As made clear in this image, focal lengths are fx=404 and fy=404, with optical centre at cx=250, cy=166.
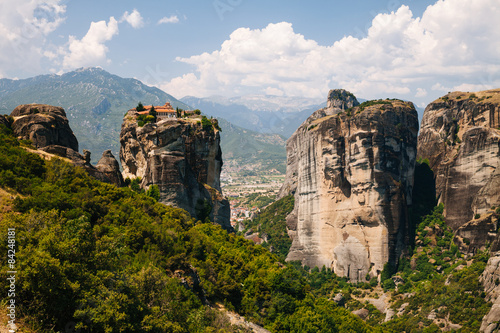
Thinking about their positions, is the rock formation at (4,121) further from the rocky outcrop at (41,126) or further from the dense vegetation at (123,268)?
the dense vegetation at (123,268)

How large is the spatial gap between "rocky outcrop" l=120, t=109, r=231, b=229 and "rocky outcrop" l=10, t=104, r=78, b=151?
26.3 ft

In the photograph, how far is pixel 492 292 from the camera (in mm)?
47312

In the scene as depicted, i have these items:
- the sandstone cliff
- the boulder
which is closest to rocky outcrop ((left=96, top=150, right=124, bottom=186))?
the sandstone cliff

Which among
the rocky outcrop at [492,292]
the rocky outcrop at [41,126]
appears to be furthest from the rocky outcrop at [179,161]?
the rocky outcrop at [492,292]

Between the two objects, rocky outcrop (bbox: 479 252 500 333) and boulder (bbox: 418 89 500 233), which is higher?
boulder (bbox: 418 89 500 233)

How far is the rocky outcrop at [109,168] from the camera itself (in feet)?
141

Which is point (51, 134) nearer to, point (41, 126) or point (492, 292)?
point (41, 126)

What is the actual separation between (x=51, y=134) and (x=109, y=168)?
22.2 ft

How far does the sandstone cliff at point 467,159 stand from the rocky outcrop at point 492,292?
9.30 metres

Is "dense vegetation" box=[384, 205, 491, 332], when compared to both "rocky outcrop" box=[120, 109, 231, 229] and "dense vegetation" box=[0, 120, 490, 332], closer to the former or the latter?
"dense vegetation" box=[0, 120, 490, 332]

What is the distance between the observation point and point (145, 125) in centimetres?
4672

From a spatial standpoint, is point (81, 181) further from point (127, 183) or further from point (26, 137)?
point (127, 183)

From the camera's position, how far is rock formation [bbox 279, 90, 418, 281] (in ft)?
236

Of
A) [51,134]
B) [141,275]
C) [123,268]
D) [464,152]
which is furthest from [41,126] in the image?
[464,152]
